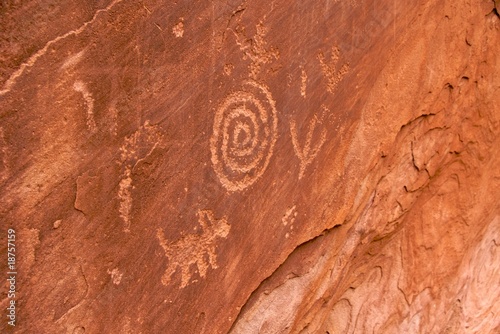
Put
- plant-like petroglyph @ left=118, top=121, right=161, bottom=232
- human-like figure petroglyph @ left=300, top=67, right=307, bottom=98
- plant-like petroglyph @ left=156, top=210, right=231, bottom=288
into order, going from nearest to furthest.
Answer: plant-like petroglyph @ left=118, top=121, right=161, bottom=232, plant-like petroglyph @ left=156, top=210, right=231, bottom=288, human-like figure petroglyph @ left=300, top=67, right=307, bottom=98

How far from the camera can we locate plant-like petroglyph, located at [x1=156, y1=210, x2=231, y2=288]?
3.65ft

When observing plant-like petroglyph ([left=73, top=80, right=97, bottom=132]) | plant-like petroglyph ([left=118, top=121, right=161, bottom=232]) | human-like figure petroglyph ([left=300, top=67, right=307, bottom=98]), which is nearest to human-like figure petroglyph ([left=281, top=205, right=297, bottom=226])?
human-like figure petroglyph ([left=300, top=67, right=307, bottom=98])

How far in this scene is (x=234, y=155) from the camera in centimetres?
118

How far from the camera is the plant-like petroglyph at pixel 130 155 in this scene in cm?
100

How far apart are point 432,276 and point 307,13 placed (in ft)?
3.82

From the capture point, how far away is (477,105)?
1885 mm

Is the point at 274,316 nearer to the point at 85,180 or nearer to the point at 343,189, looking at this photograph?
the point at 343,189

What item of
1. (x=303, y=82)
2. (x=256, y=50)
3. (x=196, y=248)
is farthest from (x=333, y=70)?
(x=196, y=248)

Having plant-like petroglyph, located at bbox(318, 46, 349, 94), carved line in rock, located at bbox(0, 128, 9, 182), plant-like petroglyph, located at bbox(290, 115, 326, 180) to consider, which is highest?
carved line in rock, located at bbox(0, 128, 9, 182)

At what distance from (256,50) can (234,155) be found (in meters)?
0.23

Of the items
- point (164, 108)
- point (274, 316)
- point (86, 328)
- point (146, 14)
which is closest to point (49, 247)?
point (86, 328)

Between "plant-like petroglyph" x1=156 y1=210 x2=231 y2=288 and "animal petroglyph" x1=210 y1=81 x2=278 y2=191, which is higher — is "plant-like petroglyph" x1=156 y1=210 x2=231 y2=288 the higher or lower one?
the lower one

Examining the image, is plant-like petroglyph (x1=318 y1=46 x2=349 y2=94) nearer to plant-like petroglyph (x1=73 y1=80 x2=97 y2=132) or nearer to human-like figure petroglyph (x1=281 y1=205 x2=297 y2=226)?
human-like figure petroglyph (x1=281 y1=205 x2=297 y2=226)

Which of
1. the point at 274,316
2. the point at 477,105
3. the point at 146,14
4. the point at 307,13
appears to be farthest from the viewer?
the point at 477,105
